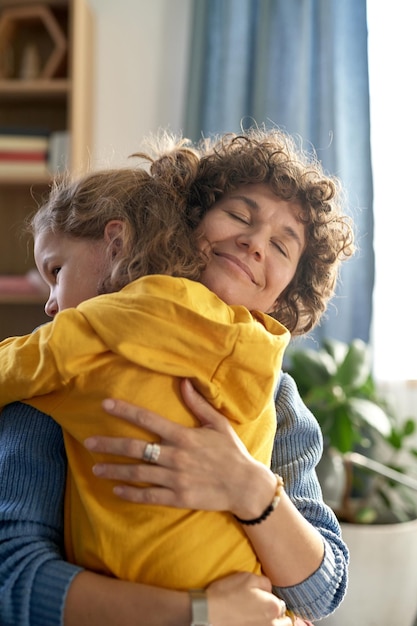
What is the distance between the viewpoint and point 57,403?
967 millimetres

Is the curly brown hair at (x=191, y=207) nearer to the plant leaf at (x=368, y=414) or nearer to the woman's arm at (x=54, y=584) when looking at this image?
the woman's arm at (x=54, y=584)

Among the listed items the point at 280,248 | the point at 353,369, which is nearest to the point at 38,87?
the point at 353,369

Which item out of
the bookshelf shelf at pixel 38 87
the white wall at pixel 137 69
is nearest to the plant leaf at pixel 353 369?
the white wall at pixel 137 69

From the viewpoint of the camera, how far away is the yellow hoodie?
91 cm

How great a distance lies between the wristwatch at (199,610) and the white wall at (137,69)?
109 inches

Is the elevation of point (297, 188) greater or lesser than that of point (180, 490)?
greater

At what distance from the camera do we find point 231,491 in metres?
0.96

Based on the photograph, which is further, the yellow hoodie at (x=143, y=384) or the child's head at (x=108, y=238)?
the child's head at (x=108, y=238)

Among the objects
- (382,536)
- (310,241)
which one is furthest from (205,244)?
(382,536)

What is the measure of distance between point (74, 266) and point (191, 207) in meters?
0.24

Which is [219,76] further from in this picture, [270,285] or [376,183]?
[270,285]

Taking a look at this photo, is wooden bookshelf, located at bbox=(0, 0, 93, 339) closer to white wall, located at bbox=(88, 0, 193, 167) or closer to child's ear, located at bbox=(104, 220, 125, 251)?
white wall, located at bbox=(88, 0, 193, 167)

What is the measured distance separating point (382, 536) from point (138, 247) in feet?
5.02

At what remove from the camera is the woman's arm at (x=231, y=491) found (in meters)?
0.93
